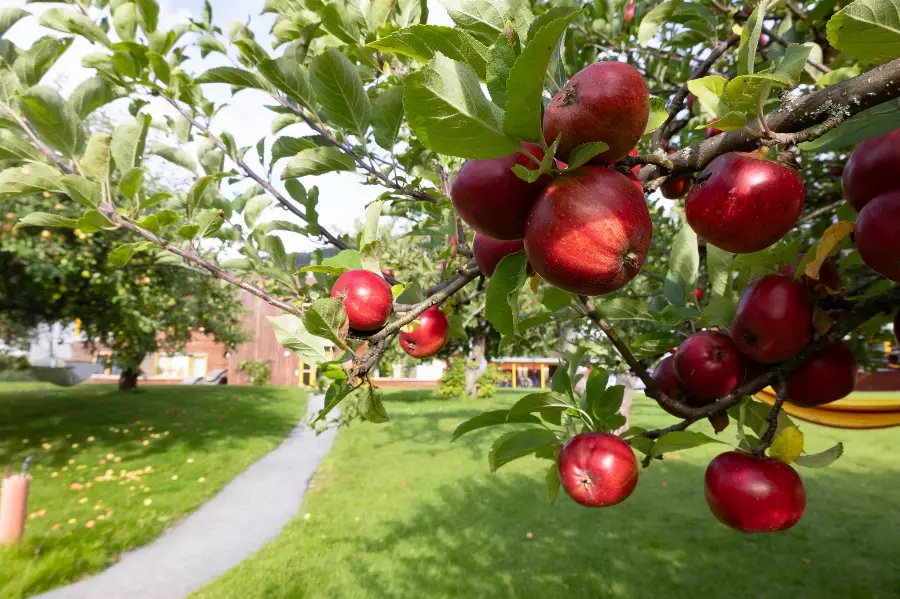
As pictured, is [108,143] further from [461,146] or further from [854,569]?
[854,569]

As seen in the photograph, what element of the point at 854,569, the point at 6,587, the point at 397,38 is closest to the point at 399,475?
the point at 6,587

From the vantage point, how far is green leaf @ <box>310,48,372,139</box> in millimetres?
1420

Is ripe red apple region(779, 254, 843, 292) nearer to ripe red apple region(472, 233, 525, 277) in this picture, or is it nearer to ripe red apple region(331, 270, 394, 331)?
ripe red apple region(472, 233, 525, 277)

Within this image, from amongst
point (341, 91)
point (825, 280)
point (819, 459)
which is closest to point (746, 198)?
point (825, 280)

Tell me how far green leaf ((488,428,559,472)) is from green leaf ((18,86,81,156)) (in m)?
1.62

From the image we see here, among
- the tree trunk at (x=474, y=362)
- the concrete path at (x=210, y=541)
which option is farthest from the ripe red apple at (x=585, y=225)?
the tree trunk at (x=474, y=362)

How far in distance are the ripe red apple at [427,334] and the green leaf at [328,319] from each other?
1.70ft

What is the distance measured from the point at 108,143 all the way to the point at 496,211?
1.54 metres

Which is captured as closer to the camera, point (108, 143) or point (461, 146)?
point (461, 146)

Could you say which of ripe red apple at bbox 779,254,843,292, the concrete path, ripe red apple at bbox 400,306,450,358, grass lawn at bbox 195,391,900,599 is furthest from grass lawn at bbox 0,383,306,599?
ripe red apple at bbox 779,254,843,292

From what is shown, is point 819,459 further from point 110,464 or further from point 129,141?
point 110,464

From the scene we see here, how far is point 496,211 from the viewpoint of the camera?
0.76 meters

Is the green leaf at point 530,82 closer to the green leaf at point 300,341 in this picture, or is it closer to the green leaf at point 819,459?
the green leaf at point 300,341

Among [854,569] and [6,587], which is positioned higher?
[6,587]
